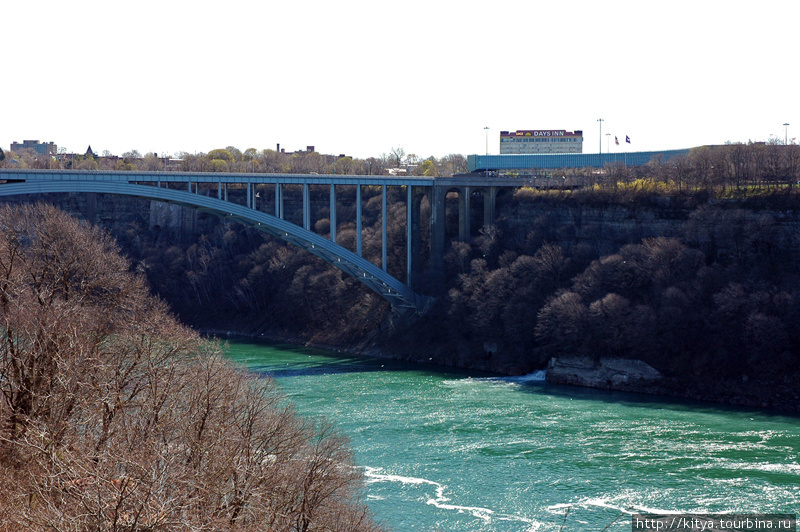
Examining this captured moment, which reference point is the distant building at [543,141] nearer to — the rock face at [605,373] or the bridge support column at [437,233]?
the bridge support column at [437,233]

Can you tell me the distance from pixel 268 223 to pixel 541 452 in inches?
489

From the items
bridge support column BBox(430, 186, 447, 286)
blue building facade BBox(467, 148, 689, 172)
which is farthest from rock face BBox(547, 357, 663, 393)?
blue building facade BBox(467, 148, 689, 172)

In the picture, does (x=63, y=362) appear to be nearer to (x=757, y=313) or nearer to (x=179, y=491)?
(x=179, y=491)

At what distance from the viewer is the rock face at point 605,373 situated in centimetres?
2428

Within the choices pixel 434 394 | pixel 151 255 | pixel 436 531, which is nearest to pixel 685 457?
pixel 436 531

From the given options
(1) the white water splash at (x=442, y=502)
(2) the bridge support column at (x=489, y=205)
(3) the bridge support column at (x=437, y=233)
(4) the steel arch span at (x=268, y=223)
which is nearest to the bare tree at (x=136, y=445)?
(1) the white water splash at (x=442, y=502)

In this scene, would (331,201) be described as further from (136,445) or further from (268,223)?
(136,445)

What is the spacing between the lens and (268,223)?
27.1 m

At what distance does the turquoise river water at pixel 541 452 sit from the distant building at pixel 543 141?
28.9 meters

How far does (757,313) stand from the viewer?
76.1ft

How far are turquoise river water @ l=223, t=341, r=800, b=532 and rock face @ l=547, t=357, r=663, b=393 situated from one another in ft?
1.86

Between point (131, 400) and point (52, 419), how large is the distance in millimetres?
1322

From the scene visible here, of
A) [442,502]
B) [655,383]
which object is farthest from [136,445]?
[655,383]

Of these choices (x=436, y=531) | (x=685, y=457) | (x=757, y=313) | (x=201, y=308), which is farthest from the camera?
(x=201, y=308)
